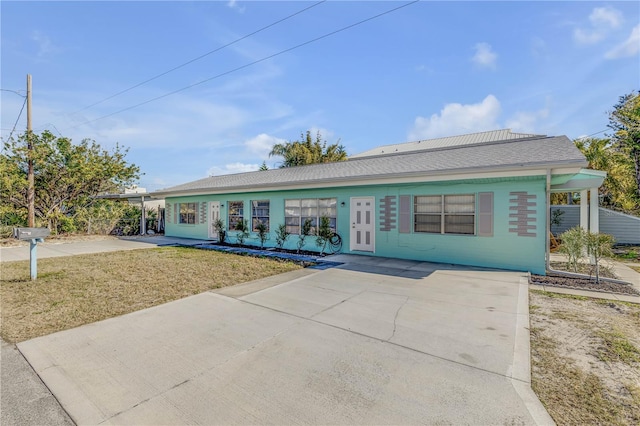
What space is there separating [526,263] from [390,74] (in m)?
7.73

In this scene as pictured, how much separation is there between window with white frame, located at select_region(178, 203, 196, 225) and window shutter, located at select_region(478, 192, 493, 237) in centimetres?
1420

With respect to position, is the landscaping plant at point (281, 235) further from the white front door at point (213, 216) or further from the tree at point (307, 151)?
the tree at point (307, 151)

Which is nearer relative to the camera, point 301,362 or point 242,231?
point 301,362

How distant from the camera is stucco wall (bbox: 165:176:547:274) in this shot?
24.0ft

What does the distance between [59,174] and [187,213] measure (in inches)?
272

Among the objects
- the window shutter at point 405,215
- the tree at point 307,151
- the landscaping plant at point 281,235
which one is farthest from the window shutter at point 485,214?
the tree at point 307,151

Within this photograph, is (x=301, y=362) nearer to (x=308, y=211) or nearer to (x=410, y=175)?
(x=410, y=175)

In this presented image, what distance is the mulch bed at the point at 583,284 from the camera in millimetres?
5875

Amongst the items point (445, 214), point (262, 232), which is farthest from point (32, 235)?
point (445, 214)

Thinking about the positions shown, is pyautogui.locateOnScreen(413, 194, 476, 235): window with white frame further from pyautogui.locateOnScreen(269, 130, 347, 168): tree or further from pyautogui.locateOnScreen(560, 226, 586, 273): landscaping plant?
pyautogui.locateOnScreen(269, 130, 347, 168): tree

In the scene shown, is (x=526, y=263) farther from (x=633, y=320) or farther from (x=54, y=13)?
(x=54, y=13)

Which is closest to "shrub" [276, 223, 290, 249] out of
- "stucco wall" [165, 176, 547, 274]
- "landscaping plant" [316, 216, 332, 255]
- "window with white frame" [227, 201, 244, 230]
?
"stucco wall" [165, 176, 547, 274]

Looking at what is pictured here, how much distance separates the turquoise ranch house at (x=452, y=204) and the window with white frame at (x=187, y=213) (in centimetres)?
557

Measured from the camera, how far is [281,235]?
11.7m
